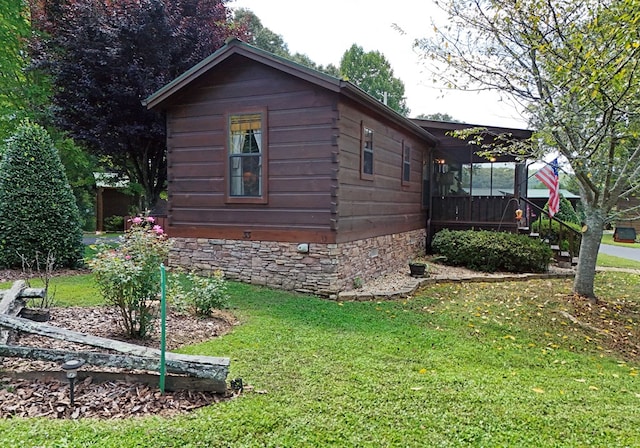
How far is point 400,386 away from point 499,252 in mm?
7869

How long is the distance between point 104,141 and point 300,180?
299 inches

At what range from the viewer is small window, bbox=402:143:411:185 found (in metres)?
11.0

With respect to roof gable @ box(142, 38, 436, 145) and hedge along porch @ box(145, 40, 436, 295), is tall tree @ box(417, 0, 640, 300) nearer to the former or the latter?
roof gable @ box(142, 38, 436, 145)

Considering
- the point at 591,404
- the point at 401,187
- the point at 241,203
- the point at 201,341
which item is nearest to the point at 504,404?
the point at 591,404

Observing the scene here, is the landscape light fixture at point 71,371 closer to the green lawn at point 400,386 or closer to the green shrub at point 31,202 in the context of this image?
the green lawn at point 400,386

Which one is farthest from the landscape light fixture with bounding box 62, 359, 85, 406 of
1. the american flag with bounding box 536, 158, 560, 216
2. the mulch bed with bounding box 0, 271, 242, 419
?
the american flag with bounding box 536, 158, 560, 216

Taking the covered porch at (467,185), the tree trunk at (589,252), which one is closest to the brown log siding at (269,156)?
the tree trunk at (589,252)

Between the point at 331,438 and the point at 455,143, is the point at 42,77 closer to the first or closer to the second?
the point at 455,143

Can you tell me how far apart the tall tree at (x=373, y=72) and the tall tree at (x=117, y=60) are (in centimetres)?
2489

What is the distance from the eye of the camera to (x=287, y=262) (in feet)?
25.3

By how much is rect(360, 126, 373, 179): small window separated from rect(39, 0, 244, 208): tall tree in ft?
21.7

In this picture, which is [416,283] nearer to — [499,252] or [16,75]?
[499,252]

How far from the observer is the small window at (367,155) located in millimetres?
8312

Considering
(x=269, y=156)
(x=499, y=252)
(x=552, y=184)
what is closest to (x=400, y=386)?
(x=269, y=156)
